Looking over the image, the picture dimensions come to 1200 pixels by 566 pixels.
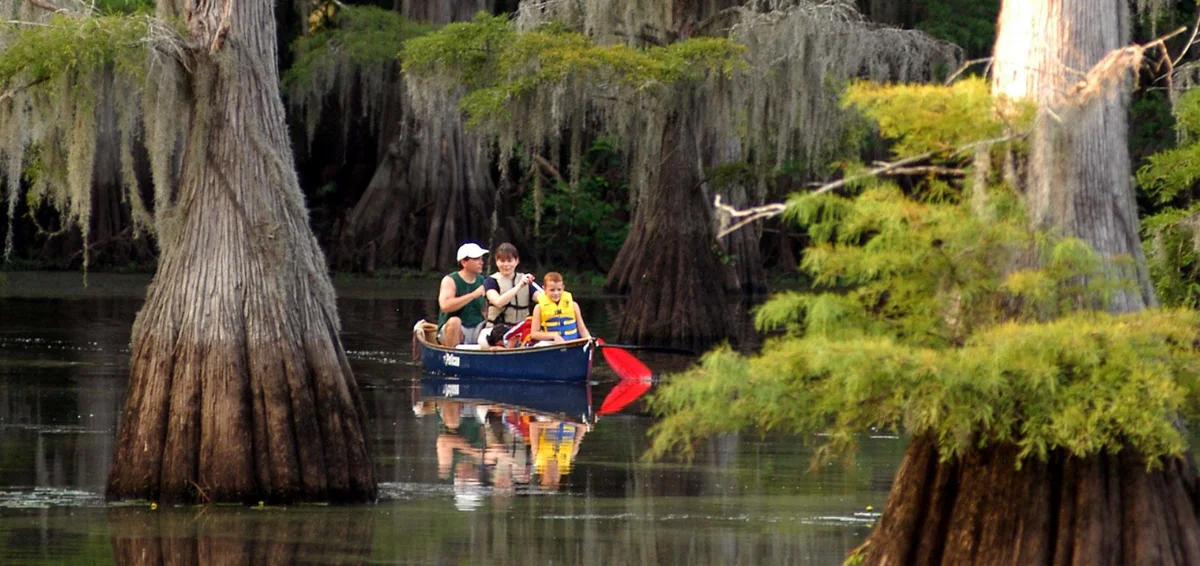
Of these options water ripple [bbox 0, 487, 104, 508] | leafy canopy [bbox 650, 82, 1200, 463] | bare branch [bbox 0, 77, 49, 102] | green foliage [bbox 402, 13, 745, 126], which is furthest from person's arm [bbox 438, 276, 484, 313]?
leafy canopy [bbox 650, 82, 1200, 463]

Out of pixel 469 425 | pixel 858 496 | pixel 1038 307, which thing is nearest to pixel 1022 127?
pixel 1038 307

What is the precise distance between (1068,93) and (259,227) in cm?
457

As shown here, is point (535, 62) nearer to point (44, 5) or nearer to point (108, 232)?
point (44, 5)

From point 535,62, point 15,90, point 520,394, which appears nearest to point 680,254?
point 535,62

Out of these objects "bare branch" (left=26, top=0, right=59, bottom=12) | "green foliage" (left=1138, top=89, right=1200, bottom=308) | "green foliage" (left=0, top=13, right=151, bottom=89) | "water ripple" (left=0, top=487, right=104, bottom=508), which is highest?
"bare branch" (left=26, top=0, right=59, bottom=12)

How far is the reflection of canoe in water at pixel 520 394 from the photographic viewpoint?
50.2 feet

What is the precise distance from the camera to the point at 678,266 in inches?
819

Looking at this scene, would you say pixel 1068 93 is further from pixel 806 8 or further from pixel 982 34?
pixel 982 34

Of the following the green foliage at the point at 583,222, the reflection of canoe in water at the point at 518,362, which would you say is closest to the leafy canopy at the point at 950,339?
the reflection of canoe in water at the point at 518,362

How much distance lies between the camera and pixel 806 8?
20.3 metres

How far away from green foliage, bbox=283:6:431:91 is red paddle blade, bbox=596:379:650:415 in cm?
1548

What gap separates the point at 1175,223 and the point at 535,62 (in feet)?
32.6

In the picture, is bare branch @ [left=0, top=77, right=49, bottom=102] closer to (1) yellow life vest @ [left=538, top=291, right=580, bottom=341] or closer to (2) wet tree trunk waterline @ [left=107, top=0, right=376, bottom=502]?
(2) wet tree trunk waterline @ [left=107, top=0, right=376, bottom=502]

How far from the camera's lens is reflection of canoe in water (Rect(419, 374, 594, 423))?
15.3m
